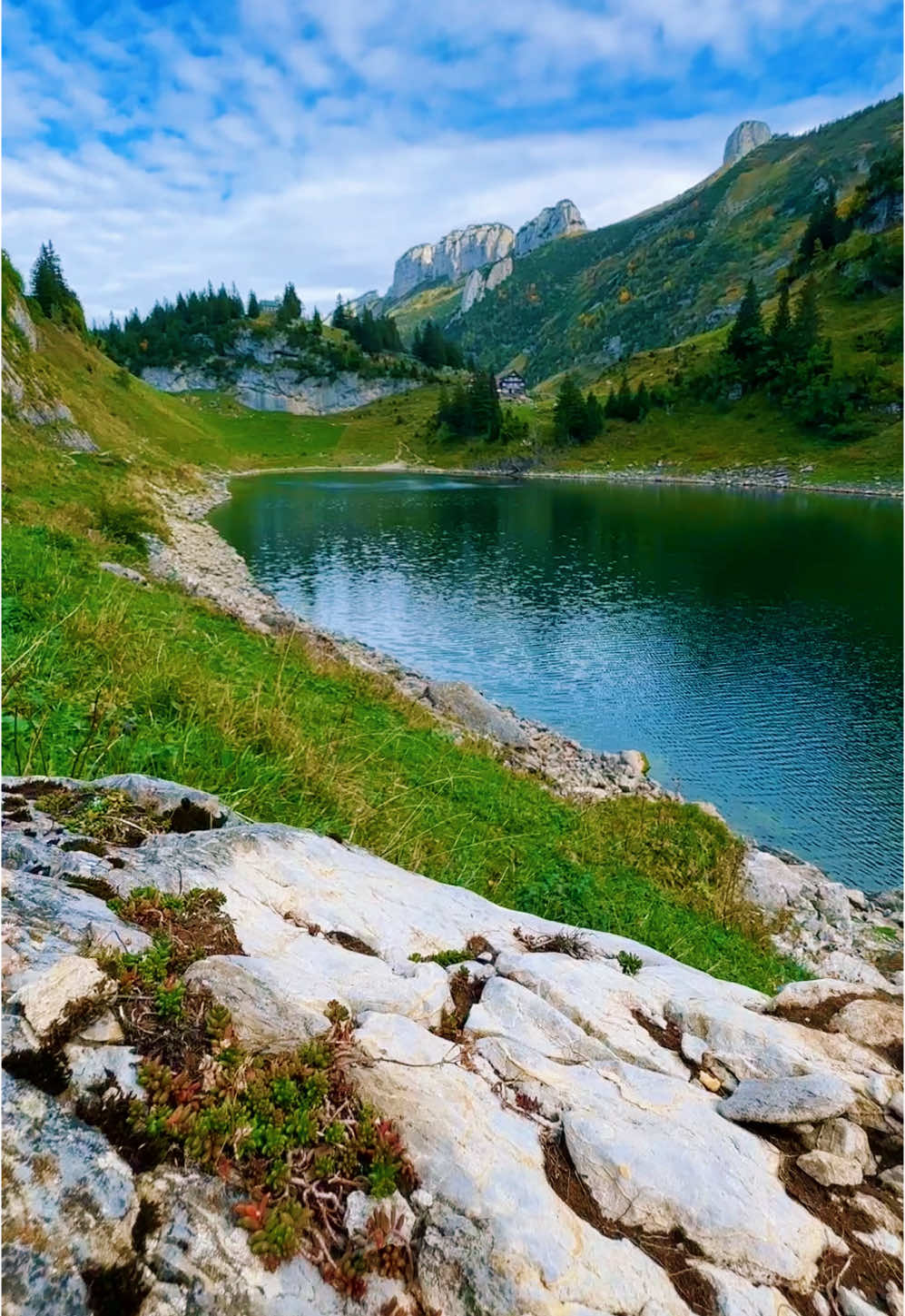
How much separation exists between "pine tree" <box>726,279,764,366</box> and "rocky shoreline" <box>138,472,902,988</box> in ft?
383

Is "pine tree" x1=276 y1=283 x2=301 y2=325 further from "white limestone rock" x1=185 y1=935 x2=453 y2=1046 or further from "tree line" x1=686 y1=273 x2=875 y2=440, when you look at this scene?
"white limestone rock" x1=185 y1=935 x2=453 y2=1046

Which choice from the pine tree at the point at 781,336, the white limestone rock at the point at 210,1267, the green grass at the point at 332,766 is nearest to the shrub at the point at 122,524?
the green grass at the point at 332,766

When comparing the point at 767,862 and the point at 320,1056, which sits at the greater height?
the point at 320,1056

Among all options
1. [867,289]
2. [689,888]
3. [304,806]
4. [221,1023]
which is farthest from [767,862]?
[867,289]

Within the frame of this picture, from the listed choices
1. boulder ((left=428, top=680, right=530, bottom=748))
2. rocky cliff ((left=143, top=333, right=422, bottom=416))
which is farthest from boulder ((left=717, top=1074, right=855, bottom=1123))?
rocky cliff ((left=143, top=333, right=422, bottom=416))

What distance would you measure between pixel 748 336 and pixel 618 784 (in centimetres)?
12731

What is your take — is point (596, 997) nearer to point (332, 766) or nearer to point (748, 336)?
point (332, 766)

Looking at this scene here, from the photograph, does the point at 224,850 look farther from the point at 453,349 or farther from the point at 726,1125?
the point at 453,349

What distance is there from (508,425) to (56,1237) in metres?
131

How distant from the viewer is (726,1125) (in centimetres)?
358

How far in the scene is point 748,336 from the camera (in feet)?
392

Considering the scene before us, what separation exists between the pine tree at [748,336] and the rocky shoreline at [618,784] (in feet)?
383

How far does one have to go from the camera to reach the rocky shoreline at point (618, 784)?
1215cm

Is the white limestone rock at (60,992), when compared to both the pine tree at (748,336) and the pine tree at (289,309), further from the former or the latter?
the pine tree at (289,309)
